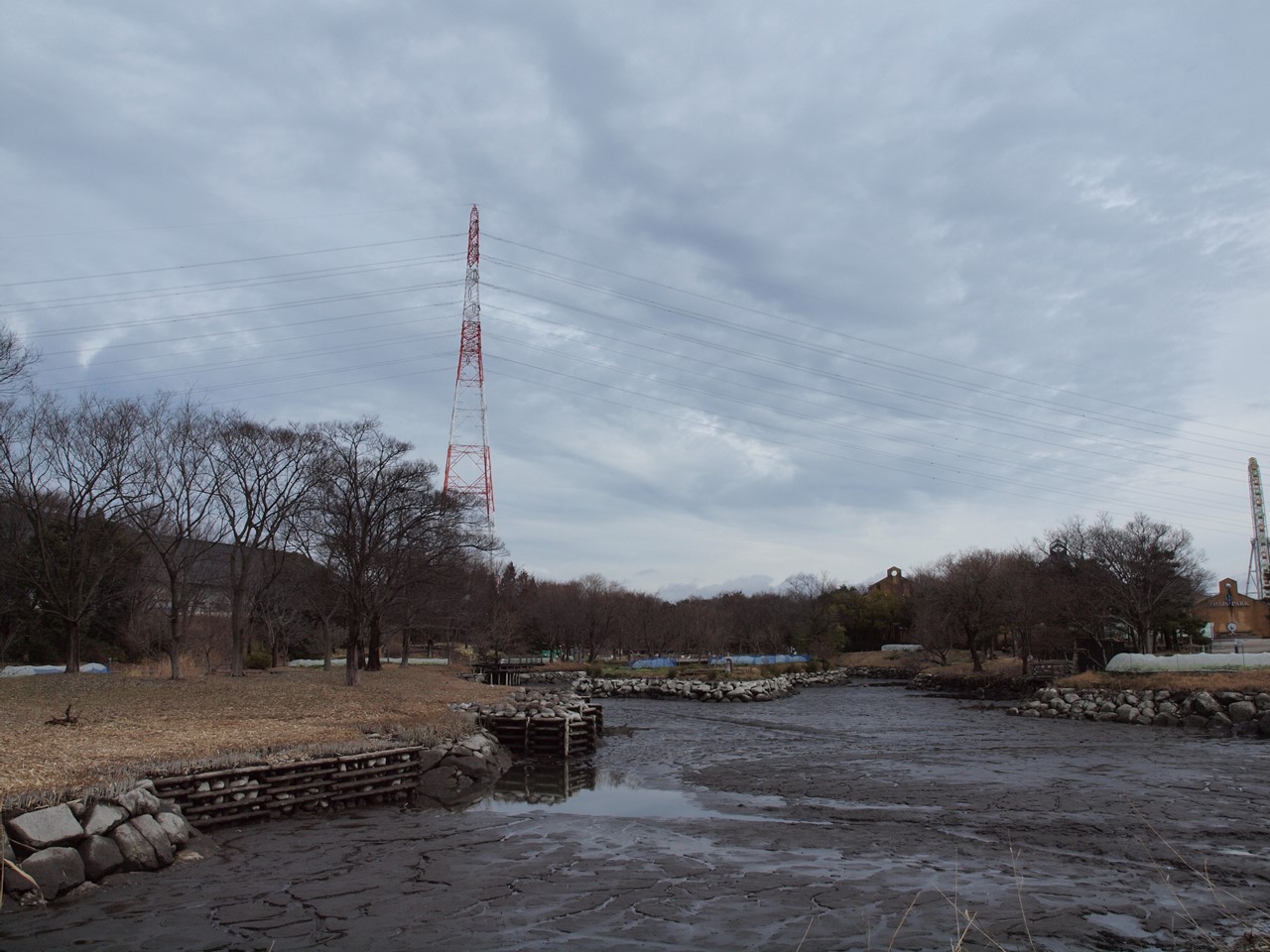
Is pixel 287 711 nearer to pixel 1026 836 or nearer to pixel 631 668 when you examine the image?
pixel 1026 836

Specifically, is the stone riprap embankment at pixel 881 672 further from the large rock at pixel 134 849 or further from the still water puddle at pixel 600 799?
the large rock at pixel 134 849


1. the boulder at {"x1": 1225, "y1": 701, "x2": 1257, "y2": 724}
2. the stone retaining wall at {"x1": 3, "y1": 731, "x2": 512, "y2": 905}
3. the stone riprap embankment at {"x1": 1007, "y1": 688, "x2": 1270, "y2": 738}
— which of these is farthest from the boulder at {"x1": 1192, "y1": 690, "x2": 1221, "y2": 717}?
the stone retaining wall at {"x1": 3, "y1": 731, "x2": 512, "y2": 905}

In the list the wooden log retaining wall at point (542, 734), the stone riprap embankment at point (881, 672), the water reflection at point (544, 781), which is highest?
the wooden log retaining wall at point (542, 734)

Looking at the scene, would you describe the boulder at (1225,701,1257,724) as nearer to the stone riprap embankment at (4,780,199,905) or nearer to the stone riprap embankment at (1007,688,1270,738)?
the stone riprap embankment at (1007,688,1270,738)

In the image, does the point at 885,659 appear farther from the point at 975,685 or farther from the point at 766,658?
the point at 975,685

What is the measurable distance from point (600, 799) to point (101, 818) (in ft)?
32.5

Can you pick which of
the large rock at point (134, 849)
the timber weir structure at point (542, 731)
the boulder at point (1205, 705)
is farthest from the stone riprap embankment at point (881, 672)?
the large rock at point (134, 849)

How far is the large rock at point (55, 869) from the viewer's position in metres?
10.1

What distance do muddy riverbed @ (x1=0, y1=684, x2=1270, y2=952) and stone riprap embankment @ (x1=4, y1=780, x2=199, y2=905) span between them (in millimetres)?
378

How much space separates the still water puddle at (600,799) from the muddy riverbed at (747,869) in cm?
10

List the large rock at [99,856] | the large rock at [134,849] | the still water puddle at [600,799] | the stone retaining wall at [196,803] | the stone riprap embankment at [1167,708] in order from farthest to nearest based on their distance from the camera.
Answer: the stone riprap embankment at [1167,708] → the still water puddle at [600,799] → the large rock at [134,849] → the large rock at [99,856] → the stone retaining wall at [196,803]

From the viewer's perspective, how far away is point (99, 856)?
10.9m

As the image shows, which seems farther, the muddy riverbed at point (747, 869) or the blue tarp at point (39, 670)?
the blue tarp at point (39, 670)

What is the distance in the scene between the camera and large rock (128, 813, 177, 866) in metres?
11.6
